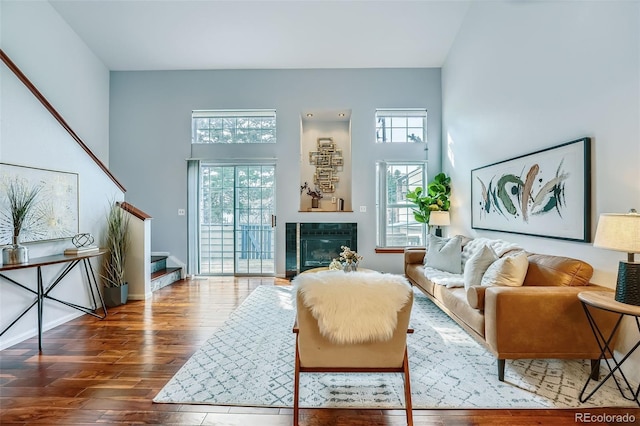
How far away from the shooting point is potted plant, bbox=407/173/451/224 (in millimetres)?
5117

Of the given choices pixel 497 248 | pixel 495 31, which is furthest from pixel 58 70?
pixel 497 248

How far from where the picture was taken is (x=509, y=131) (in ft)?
11.5

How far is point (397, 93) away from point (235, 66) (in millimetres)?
3020

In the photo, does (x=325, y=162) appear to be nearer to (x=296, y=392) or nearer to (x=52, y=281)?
(x=52, y=281)

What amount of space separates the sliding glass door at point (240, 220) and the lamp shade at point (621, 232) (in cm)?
467

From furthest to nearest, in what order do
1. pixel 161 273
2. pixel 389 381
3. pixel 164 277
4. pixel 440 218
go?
pixel 161 273
pixel 164 277
pixel 440 218
pixel 389 381

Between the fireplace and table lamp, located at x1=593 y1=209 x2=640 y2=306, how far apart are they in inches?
152

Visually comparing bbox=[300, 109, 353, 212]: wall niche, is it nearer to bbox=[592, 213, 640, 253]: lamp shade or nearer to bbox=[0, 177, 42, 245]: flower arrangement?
bbox=[0, 177, 42, 245]: flower arrangement

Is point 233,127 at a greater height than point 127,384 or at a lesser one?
greater

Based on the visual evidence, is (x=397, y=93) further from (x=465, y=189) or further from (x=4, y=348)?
(x=4, y=348)

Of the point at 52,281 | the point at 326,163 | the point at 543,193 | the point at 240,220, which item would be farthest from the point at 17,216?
the point at 543,193

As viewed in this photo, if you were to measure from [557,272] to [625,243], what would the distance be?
0.72m

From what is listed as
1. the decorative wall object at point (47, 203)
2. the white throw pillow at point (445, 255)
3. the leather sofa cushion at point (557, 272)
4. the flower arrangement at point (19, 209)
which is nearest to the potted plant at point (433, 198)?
the white throw pillow at point (445, 255)

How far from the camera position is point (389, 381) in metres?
2.22
